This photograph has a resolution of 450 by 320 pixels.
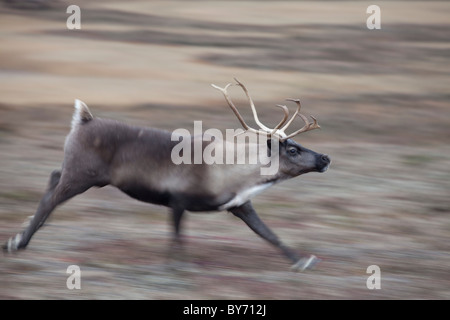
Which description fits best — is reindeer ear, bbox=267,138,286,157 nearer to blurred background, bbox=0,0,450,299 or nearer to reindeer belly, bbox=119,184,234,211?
reindeer belly, bbox=119,184,234,211

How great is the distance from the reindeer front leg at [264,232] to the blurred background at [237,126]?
12cm

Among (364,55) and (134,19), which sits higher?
(134,19)

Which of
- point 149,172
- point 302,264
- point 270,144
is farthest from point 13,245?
point 302,264

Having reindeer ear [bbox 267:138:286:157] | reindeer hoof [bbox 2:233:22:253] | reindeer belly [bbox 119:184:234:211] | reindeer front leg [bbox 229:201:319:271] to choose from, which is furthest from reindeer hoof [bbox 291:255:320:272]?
reindeer hoof [bbox 2:233:22:253]

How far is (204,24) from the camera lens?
23.6 meters

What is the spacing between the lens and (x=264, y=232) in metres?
7.30

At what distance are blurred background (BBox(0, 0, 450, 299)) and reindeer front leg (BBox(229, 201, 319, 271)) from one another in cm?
12

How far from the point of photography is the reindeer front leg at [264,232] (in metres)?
7.26

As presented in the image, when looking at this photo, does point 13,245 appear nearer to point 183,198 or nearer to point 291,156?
point 183,198

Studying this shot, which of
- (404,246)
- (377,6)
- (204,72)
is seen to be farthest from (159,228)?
(377,6)

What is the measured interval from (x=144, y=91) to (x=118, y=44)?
476cm

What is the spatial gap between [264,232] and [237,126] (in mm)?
6291

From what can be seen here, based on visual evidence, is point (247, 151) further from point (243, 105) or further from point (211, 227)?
point (243, 105)

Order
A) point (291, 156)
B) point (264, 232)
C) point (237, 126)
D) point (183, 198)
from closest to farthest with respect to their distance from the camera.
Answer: point (183, 198)
point (291, 156)
point (264, 232)
point (237, 126)
